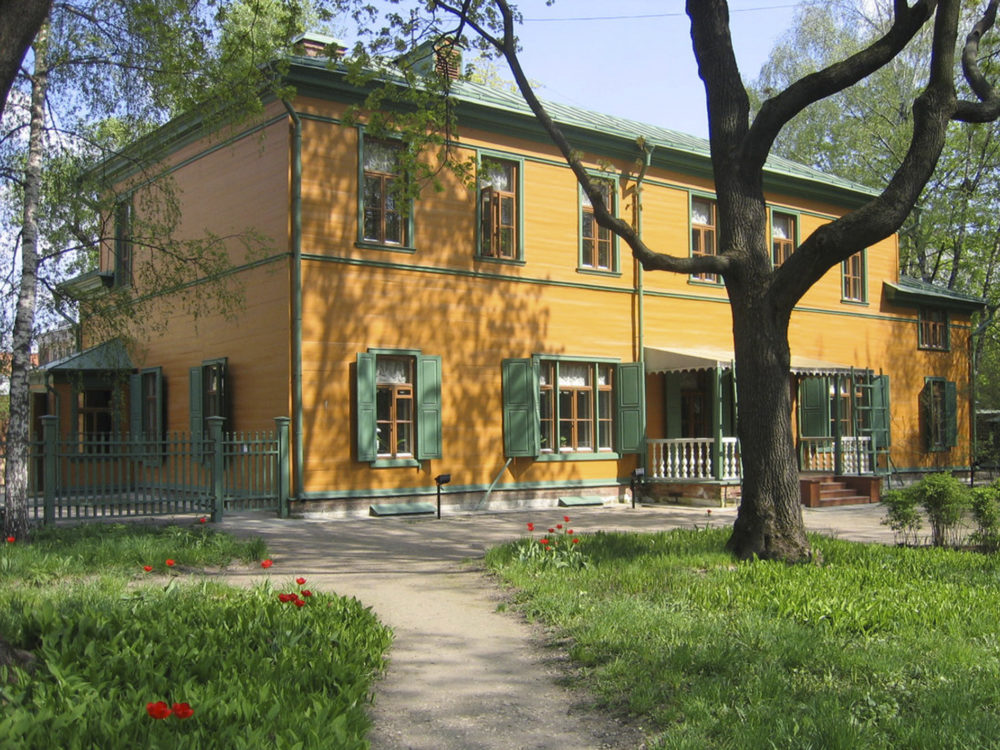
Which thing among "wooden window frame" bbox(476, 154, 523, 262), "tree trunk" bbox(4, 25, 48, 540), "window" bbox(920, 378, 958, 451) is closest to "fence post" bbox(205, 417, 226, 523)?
"tree trunk" bbox(4, 25, 48, 540)

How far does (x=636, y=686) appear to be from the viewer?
212 inches

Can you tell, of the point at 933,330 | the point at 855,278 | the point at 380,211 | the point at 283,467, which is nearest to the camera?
the point at 283,467

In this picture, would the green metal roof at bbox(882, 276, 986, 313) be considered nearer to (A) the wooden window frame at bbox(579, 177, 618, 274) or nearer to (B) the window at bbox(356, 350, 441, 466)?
(A) the wooden window frame at bbox(579, 177, 618, 274)

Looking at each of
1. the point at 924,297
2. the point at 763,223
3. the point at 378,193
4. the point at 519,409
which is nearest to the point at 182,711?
the point at 763,223

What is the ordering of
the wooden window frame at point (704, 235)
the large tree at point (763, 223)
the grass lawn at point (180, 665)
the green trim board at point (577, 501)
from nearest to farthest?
the grass lawn at point (180, 665), the large tree at point (763, 223), the green trim board at point (577, 501), the wooden window frame at point (704, 235)

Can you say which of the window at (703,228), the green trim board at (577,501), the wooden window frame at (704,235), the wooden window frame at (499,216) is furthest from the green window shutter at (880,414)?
the wooden window frame at (499,216)

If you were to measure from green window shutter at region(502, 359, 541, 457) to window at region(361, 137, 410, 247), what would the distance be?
11.1 ft

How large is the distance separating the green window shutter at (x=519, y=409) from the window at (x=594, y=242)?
2.99 meters

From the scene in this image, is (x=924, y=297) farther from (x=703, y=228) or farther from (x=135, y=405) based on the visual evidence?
(x=135, y=405)

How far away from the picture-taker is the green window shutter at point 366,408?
15.7 m

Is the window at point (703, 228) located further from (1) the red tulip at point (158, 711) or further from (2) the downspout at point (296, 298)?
(1) the red tulip at point (158, 711)

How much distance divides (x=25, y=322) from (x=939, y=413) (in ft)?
80.3

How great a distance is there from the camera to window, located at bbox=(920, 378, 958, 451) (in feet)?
87.0

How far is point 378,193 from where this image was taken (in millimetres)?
16641
